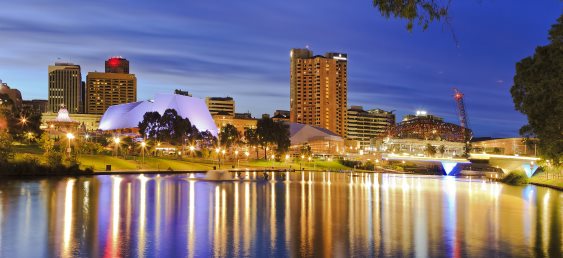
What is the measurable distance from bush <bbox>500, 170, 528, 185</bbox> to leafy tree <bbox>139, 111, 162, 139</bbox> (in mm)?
60835

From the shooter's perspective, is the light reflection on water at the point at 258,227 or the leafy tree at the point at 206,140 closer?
the light reflection on water at the point at 258,227

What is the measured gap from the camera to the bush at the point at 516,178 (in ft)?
273

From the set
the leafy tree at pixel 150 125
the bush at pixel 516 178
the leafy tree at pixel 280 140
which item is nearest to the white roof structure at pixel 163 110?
the leafy tree at pixel 280 140

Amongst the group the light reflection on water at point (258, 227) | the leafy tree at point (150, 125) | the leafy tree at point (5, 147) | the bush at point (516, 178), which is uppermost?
the leafy tree at point (150, 125)

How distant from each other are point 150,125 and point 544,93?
8036 cm

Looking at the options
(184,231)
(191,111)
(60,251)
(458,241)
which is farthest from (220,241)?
(191,111)

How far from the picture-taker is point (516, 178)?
84625mm

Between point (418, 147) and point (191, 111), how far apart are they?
79.4m

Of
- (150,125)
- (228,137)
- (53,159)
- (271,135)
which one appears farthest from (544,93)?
(228,137)

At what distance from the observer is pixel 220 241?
19938mm

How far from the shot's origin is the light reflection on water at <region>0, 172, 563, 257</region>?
18.7m

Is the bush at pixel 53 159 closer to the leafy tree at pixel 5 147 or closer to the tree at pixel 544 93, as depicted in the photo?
the leafy tree at pixel 5 147

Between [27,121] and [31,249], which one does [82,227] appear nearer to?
[31,249]

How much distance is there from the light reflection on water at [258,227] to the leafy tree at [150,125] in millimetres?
71312
